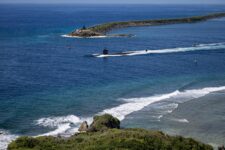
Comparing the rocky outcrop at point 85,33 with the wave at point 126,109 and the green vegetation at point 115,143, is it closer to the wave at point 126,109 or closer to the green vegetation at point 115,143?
the wave at point 126,109

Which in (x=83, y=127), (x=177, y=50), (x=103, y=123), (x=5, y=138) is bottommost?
(x=5, y=138)

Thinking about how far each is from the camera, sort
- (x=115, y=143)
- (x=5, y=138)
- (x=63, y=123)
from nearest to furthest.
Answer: (x=115, y=143) → (x=5, y=138) → (x=63, y=123)

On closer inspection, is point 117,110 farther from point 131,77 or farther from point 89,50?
point 89,50

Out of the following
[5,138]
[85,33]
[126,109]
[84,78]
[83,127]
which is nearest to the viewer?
[5,138]

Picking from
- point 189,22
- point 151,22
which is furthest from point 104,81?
point 189,22

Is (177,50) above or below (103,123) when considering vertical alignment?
below

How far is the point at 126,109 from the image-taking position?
57312 millimetres

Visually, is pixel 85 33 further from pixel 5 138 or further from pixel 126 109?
pixel 5 138

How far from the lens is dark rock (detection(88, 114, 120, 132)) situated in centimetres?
4594

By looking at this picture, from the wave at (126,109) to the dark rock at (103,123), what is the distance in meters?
2.86

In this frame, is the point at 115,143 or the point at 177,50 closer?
the point at 115,143

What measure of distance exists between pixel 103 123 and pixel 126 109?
11.3 meters

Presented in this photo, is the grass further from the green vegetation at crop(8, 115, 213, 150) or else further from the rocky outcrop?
the rocky outcrop

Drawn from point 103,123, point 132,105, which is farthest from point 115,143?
point 132,105
